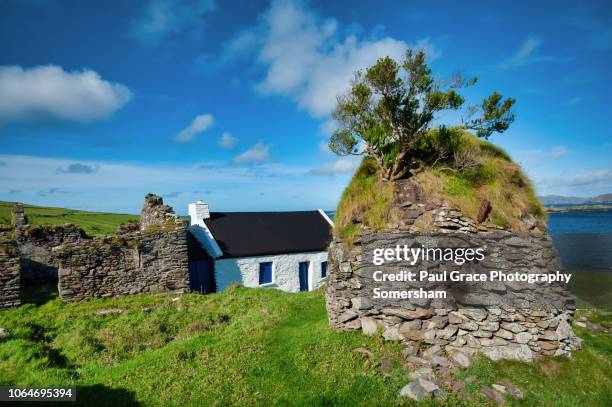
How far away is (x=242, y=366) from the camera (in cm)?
938

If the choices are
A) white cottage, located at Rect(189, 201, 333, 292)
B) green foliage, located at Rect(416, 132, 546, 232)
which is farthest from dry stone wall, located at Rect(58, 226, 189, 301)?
green foliage, located at Rect(416, 132, 546, 232)

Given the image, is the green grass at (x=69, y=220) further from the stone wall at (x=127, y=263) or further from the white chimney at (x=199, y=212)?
the stone wall at (x=127, y=263)

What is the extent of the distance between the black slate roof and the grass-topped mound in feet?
44.5

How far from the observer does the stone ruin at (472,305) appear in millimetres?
8867

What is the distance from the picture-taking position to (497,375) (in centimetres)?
820

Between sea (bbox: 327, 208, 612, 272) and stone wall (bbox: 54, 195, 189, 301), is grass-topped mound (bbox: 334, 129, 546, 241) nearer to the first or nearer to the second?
stone wall (bbox: 54, 195, 189, 301)

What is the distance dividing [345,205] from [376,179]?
153 centimetres

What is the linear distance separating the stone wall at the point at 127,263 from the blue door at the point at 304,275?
31.1ft

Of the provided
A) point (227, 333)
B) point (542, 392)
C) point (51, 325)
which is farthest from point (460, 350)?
point (51, 325)

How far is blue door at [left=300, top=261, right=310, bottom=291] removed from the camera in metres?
26.7

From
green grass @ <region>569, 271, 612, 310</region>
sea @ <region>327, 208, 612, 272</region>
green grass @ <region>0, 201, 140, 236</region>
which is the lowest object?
green grass @ <region>569, 271, 612, 310</region>

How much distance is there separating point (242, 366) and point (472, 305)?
23.0 feet

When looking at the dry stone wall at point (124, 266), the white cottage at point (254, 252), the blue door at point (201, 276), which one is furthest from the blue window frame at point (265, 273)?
the dry stone wall at point (124, 266)

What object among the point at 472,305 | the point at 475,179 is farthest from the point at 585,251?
the point at 472,305
